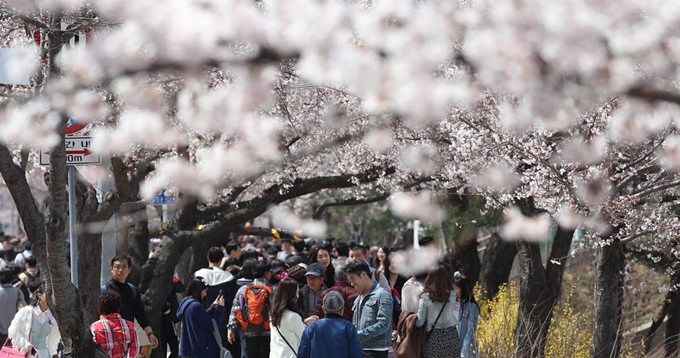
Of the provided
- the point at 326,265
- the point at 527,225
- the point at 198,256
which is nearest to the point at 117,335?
the point at 527,225

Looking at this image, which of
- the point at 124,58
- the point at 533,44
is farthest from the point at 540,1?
the point at 124,58

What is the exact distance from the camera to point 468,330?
9.31 meters

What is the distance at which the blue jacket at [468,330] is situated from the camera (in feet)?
30.5

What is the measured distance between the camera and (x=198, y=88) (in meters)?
4.57

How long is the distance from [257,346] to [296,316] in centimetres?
149

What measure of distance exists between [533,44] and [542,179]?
5521 millimetres

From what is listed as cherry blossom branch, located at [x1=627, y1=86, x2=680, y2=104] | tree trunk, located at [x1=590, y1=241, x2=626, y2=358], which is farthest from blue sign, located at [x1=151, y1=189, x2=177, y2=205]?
cherry blossom branch, located at [x1=627, y1=86, x2=680, y2=104]

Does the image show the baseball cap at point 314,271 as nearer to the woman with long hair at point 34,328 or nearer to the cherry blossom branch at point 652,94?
the woman with long hair at point 34,328

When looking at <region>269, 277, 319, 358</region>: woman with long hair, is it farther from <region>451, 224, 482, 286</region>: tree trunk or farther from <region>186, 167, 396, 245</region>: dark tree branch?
<region>451, 224, 482, 286</region>: tree trunk

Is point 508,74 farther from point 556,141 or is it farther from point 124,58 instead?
point 556,141

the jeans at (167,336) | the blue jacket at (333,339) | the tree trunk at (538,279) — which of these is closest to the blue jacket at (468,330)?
the tree trunk at (538,279)

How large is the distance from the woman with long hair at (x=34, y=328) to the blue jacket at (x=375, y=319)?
3367 mm

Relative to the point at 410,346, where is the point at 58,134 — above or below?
above

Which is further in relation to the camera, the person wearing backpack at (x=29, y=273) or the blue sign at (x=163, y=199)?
the blue sign at (x=163, y=199)
